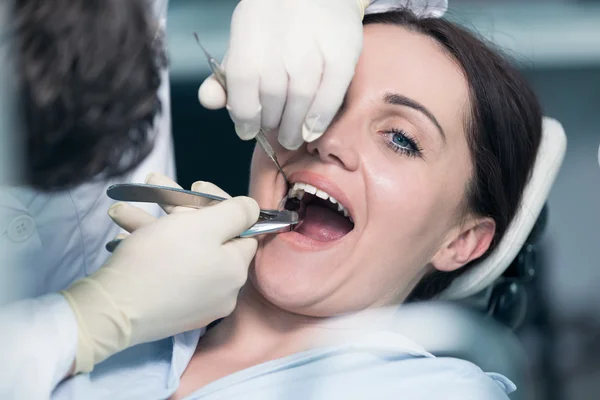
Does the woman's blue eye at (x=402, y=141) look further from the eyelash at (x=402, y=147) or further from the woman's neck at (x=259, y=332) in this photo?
the woman's neck at (x=259, y=332)

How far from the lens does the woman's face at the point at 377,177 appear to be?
1.16 meters

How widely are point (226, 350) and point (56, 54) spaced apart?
0.76 meters

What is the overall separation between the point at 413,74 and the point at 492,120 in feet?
0.64

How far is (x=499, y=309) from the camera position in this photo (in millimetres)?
1495

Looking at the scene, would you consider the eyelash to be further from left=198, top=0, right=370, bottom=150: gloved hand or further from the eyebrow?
left=198, top=0, right=370, bottom=150: gloved hand

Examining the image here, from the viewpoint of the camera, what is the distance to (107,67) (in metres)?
0.63

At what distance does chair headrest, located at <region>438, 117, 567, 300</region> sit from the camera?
1370 millimetres

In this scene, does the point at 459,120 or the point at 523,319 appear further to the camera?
the point at 523,319

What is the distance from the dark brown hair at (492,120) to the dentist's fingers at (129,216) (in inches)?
23.2

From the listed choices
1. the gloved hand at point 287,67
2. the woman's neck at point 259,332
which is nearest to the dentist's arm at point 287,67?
the gloved hand at point 287,67

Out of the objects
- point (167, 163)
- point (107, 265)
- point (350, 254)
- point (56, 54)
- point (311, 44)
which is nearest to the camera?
point (56, 54)

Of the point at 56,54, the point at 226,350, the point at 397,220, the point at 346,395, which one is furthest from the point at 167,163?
the point at 56,54

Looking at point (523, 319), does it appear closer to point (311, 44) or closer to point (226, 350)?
point (226, 350)

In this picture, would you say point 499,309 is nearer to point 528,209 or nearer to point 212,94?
point 528,209
